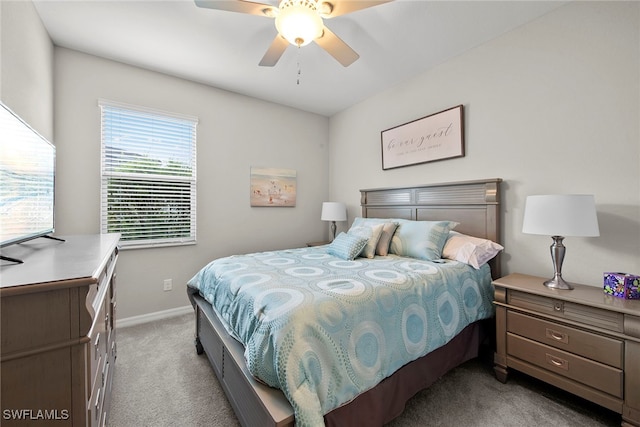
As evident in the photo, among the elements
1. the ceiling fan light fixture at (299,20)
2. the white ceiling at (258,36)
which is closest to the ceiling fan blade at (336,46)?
the ceiling fan light fixture at (299,20)

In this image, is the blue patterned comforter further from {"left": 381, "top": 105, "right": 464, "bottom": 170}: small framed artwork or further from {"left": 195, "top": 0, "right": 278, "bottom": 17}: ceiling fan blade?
{"left": 195, "top": 0, "right": 278, "bottom": 17}: ceiling fan blade

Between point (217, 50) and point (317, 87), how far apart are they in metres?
1.25

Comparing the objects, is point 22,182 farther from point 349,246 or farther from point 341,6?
point 349,246

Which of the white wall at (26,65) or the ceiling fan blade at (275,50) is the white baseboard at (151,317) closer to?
the white wall at (26,65)

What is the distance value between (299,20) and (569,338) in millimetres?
2547

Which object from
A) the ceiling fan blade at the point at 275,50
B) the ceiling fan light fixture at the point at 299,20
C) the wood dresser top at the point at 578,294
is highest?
the ceiling fan blade at the point at 275,50

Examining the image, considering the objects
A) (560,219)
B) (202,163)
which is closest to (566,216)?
(560,219)

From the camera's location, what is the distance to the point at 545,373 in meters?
1.72

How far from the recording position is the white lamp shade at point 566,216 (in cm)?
165

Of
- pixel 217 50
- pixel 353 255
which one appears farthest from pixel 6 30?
pixel 353 255

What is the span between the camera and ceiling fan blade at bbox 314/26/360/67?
1.83 m

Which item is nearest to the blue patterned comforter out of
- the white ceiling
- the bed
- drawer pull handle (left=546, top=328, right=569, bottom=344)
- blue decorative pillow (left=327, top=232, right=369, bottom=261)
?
the bed
